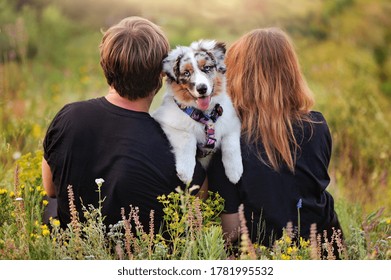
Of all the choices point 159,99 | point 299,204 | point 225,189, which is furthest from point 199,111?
point 159,99

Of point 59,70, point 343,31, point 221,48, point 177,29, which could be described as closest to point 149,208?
point 221,48

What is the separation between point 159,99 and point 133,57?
461 cm

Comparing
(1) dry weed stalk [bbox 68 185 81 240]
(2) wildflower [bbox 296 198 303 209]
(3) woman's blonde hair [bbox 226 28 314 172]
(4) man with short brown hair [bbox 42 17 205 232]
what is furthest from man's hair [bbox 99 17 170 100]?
(2) wildflower [bbox 296 198 303 209]

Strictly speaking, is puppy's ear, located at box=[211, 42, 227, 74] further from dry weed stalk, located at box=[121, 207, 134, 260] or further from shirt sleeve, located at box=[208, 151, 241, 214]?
dry weed stalk, located at box=[121, 207, 134, 260]

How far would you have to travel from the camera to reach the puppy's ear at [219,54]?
11.6ft

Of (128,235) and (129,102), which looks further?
(129,102)

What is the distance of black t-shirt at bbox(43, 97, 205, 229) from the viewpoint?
10.7 feet

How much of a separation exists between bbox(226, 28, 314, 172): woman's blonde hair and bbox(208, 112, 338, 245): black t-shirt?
0.08 m

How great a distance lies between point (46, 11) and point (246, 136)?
749 centimetres

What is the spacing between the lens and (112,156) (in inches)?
129

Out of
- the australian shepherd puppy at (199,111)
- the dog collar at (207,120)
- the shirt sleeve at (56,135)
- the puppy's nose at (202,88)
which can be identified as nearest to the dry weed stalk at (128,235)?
the australian shepherd puppy at (199,111)

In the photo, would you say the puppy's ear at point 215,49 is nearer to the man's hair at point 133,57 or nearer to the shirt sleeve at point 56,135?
the man's hair at point 133,57

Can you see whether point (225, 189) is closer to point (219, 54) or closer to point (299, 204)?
point (299, 204)
